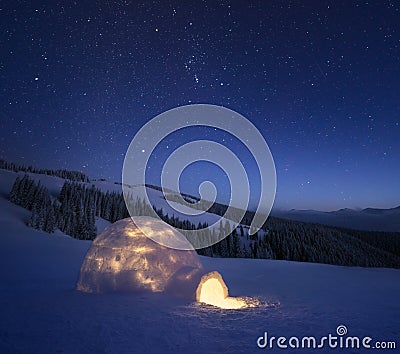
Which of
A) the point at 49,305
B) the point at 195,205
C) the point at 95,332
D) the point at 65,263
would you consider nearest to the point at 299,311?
the point at 95,332

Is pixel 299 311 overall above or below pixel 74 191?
below

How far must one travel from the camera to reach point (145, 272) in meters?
7.88

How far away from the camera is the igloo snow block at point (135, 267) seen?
766 cm

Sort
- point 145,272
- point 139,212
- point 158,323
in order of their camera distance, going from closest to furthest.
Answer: point 158,323
point 145,272
point 139,212

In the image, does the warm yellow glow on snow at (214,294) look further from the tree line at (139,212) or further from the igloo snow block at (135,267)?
the tree line at (139,212)

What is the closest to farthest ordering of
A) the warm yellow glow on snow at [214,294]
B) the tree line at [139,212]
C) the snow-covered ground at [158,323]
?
the snow-covered ground at [158,323]
the warm yellow glow on snow at [214,294]
the tree line at [139,212]

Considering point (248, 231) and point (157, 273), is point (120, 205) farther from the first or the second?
point (157, 273)

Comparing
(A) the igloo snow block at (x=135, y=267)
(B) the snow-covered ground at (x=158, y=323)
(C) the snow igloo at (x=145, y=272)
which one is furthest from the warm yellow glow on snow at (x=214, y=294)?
(B) the snow-covered ground at (x=158, y=323)

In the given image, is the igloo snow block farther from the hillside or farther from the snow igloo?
the hillside

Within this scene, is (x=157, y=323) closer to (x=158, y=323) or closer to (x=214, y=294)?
(x=158, y=323)

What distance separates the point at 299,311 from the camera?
23.4 ft

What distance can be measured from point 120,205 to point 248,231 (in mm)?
35013

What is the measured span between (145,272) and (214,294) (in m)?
2.27

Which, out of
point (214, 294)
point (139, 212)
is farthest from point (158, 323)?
point (139, 212)
